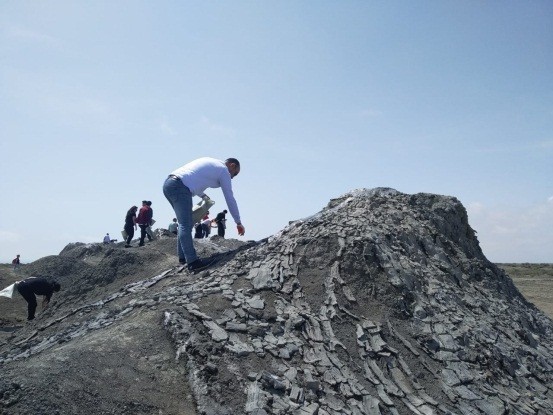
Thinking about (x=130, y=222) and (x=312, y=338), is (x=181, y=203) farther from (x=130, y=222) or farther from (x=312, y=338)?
(x=130, y=222)

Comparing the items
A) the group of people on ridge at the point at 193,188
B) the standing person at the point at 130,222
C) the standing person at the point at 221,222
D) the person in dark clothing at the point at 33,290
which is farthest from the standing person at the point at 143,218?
the group of people on ridge at the point at 193,188

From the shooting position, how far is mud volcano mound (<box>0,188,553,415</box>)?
16.9 ft

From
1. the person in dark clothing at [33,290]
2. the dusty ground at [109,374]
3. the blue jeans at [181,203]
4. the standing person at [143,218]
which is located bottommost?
the dusty ground at [109,374]

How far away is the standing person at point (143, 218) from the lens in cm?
1959

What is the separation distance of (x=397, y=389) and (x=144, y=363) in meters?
3.40

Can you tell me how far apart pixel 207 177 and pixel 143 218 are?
12.3 meters

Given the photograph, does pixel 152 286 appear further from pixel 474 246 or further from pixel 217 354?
pixel 474 246

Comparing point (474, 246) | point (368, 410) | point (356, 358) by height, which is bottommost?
point (368, 410)

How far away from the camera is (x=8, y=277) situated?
71.3 feet

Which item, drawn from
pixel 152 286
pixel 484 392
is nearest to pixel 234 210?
pixel 152 286

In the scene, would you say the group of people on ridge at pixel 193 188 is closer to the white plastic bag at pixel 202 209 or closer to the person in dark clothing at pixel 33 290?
the white plastic bag at pixel 202 209

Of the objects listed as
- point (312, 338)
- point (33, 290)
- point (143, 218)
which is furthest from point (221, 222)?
point (312, 338)

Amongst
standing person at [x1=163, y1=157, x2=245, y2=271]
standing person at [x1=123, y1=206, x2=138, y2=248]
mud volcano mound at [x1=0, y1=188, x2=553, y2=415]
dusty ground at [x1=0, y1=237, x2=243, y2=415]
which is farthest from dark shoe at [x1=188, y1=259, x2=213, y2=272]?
standing person at [x1=123, y1=206, x2=138, y2=248]

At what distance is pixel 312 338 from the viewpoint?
252 inches
